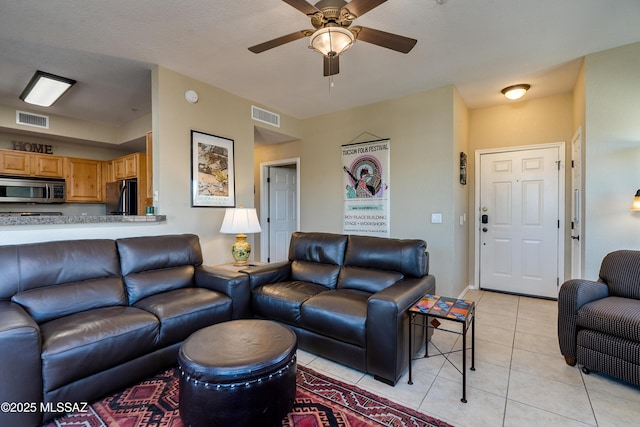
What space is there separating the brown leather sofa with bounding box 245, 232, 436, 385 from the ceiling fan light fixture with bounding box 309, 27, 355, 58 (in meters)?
1.70

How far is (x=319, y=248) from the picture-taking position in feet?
10.1

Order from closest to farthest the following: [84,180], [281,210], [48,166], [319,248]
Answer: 1. [319,248]
2. [48,166]
3. [84,180]
4. [281,210]

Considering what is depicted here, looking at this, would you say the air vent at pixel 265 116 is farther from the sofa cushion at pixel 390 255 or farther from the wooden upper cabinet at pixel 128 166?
the sofa cushion at pixel 390 255

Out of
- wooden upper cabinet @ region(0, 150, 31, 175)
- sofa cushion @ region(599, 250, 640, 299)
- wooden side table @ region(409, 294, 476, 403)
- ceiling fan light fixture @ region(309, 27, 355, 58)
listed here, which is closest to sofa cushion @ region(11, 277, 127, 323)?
wooden side table @ region(409, 294, 476, 403)

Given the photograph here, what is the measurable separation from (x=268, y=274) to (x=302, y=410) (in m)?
1.39

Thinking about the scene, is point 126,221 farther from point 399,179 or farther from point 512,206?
point 512,206

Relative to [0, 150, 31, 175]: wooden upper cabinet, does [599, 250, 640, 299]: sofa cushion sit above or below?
below

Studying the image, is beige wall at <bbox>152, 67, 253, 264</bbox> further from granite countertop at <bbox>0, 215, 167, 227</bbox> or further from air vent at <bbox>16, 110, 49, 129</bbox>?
air vent at <bbox>16, 110, 49, 129</bbox>

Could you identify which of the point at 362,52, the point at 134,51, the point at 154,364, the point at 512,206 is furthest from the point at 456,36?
the point at 154,364

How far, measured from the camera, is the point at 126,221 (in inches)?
109

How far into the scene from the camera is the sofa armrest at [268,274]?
2.76m

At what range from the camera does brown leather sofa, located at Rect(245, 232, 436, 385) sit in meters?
1.94

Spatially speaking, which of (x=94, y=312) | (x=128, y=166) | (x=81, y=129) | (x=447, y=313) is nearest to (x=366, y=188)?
Answer: (x=447, y=313)

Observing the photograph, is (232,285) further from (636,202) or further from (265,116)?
(636,202)
